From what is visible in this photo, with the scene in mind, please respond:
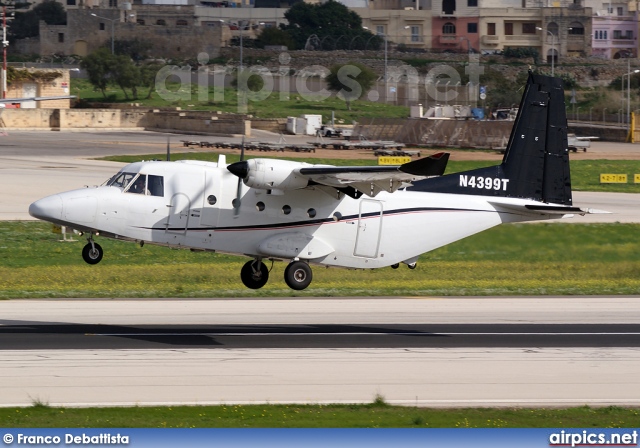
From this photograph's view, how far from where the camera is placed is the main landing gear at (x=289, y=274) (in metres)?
29.7

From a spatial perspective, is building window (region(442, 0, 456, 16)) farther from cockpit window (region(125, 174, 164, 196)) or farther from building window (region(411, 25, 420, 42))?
cockpit window (region(125, 174, 164, 196))

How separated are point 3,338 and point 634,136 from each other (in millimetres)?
90722

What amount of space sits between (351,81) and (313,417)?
112m

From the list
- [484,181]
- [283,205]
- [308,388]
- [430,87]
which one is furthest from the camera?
[430,87]

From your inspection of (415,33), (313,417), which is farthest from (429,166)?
(415,33)

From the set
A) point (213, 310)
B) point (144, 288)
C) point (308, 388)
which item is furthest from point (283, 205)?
point (144, 288)

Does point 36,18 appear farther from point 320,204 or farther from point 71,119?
point 320,204

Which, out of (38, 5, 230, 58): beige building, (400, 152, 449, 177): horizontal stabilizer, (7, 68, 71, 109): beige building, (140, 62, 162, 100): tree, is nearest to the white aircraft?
(400, 152, 449, 177): horizontal stabilizer

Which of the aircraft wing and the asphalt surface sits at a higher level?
the aircraft wing

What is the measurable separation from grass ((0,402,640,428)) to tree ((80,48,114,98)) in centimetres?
10836

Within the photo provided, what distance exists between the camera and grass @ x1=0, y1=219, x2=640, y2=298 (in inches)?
1432

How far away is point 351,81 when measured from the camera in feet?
427

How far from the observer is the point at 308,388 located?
22.5m

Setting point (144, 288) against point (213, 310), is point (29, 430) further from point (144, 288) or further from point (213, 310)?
point (144, 288)
